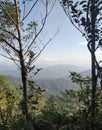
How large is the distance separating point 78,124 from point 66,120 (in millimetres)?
691

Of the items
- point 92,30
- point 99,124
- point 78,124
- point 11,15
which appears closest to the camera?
point 92,30

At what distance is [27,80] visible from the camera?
278 inches

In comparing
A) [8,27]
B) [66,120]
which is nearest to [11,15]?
[8,27]

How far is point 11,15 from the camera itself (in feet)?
26.6

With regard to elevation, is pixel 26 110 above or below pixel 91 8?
below

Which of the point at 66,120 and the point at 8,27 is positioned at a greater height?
the point at 8,27

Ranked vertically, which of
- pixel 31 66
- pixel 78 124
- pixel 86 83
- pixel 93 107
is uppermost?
pixel 31 66

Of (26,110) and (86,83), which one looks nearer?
(86,83)

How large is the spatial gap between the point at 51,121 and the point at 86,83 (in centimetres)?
186

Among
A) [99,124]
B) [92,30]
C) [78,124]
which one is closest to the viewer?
[92,30]

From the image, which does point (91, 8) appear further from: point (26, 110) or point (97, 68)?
point (26, 110)

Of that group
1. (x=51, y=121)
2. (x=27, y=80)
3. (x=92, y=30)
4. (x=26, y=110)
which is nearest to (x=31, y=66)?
(x=27, y=80)

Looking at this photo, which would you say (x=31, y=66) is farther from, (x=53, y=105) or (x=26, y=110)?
(x=53, y=105)

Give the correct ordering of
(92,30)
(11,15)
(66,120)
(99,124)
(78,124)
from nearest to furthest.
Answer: (92,30), (99,124), (78,124), (66,120), (11,15)
